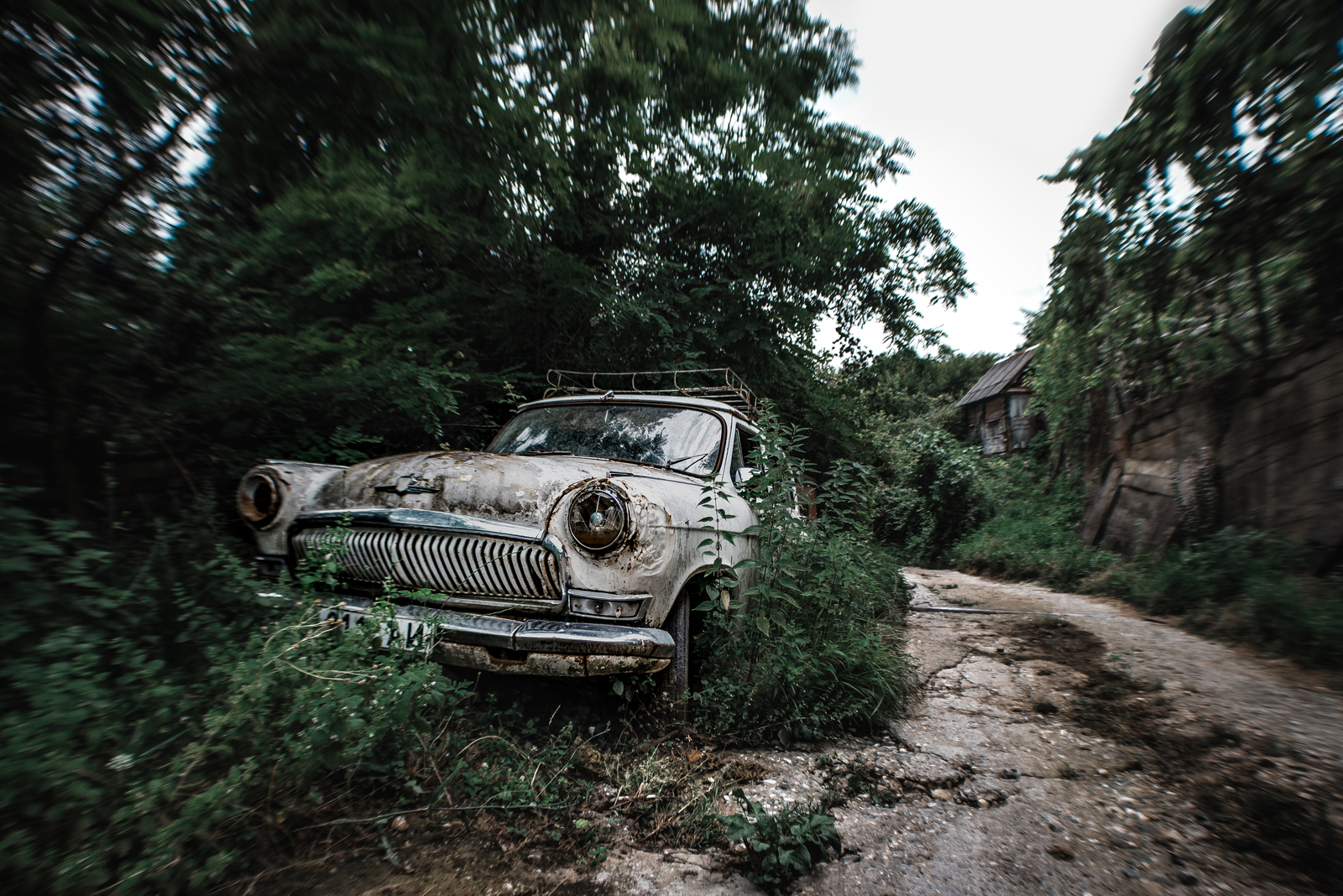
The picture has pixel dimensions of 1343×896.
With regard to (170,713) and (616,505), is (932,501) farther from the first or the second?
(170,713)

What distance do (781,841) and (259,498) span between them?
8.76 ft

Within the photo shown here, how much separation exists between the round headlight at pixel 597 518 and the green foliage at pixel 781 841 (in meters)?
1.05

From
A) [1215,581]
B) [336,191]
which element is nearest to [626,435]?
[336,191]

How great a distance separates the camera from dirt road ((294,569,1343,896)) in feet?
6.04

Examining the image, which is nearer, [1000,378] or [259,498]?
[259,498]

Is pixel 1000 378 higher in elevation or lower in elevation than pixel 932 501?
higher

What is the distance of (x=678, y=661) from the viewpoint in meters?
2.83

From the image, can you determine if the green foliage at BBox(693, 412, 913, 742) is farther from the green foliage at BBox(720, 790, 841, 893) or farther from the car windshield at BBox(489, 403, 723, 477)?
the green foliage at BBox(720, 790, 841, 893)

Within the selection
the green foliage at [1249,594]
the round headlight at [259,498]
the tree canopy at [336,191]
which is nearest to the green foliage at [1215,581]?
the green foliage at [1249,594]

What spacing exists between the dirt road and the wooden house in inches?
720

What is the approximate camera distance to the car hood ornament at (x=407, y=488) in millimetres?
2648

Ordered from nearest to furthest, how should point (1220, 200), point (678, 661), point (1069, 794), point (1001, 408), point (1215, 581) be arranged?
point (1069, 794) → point (678, 661) → point (1220, 200) → point (1215, 581) → point (1001, 408)

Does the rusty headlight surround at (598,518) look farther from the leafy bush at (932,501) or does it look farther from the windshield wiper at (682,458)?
the leafy bush at (932,501)

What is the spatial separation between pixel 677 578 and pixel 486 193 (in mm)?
2742
